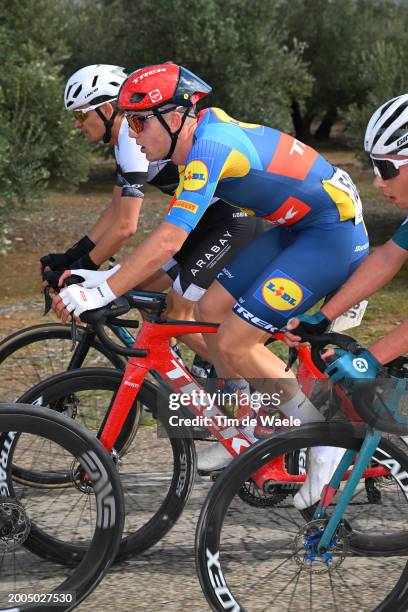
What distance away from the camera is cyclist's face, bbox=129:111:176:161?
3980mm

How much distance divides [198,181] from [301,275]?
699 mm

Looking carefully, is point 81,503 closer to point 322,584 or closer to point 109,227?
point 322,584

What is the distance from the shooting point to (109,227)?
5098mm

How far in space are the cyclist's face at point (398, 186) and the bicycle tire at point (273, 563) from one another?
84cm

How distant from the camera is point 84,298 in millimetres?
3729

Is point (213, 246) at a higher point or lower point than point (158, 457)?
higher

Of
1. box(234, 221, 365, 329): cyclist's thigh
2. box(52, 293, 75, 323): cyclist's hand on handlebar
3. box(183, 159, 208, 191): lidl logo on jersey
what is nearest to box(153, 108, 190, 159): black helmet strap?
box(183, 159, 208, 191): lidl logo on jersey

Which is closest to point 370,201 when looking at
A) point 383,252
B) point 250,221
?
point 250,221

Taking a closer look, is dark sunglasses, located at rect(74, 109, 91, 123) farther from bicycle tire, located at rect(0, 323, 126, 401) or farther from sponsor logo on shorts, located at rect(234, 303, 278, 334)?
sponsor logo on shorts, located at rect(234, 303, 278, 334)

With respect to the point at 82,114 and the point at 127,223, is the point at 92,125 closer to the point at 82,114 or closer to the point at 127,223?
the point at 82,114

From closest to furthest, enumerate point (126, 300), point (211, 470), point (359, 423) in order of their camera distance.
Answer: point (359, 423) < point (126, 300) < point (211, 470)

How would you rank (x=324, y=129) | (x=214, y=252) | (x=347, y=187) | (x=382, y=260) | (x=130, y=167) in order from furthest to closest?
(x=324, y=129), (x=130, y=167), (x=214, y=252), (x=347, y=187), (x=382, y=260)

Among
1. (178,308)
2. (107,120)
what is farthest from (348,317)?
(107,120)

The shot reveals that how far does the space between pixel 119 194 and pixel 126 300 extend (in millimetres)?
1218
